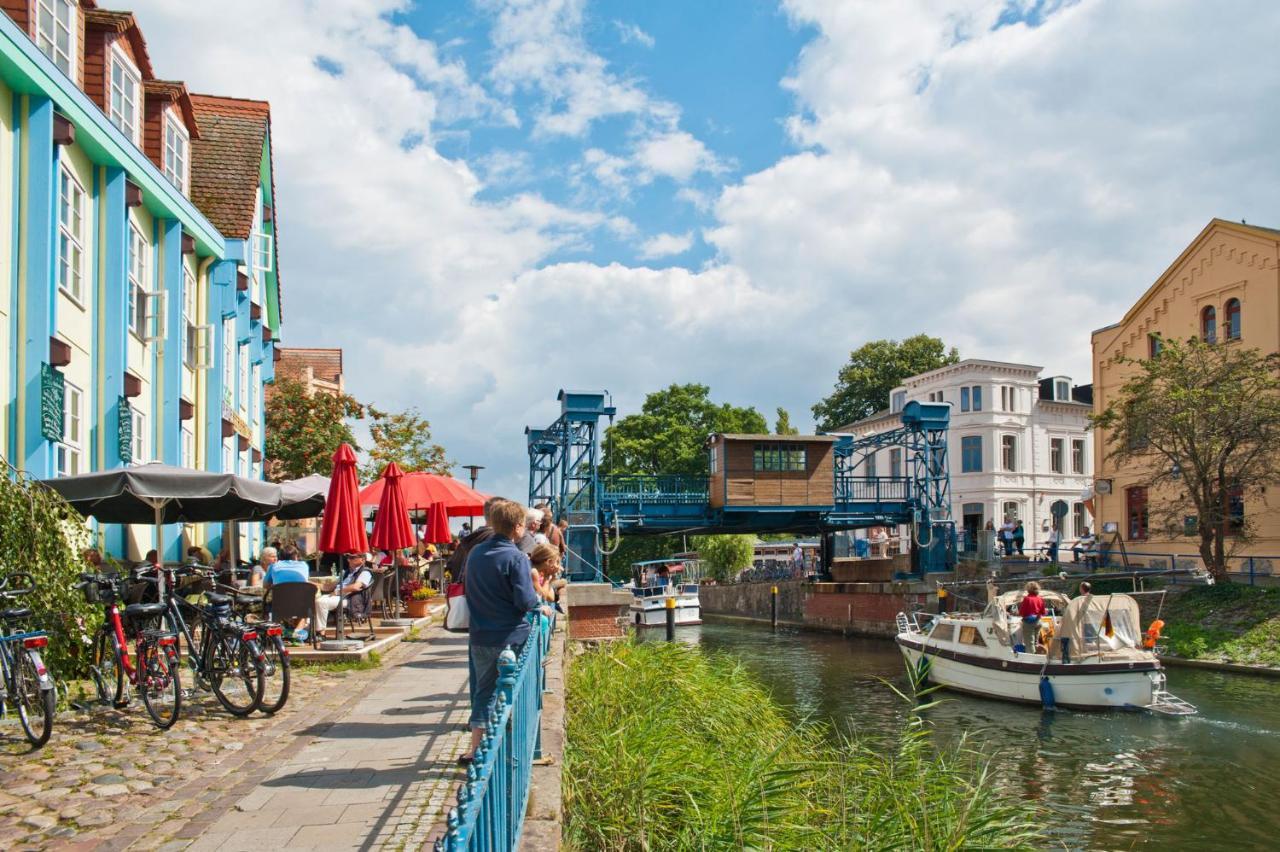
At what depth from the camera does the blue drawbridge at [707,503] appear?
112ft

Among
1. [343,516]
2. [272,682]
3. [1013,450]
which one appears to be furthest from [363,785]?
[1013,450]

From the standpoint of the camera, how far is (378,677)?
11.0 meters

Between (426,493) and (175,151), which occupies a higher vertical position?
(175,151)

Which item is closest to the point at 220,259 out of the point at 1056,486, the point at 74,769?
the point at 74,769

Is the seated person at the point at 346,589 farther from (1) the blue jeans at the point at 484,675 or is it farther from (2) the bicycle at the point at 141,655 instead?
(1) the blue jeans at the point at 484,675

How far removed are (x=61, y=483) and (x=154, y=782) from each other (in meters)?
5.29

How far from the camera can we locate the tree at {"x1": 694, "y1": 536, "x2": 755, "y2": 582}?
6988cm

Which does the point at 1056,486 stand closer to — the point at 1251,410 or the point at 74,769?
the point at 1251,410

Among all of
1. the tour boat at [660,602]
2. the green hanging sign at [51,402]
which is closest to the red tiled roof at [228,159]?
the green hanging sign at [51,402]

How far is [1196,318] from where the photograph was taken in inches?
1464

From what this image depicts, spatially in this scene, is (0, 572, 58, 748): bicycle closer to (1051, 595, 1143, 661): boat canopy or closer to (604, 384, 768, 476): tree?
(1051, 595, 1143, 661): boat canopy

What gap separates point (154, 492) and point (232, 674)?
3.09m

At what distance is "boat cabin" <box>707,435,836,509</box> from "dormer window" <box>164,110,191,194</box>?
21.7m

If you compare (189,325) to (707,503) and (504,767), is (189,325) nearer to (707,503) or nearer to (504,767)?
(504,767)
